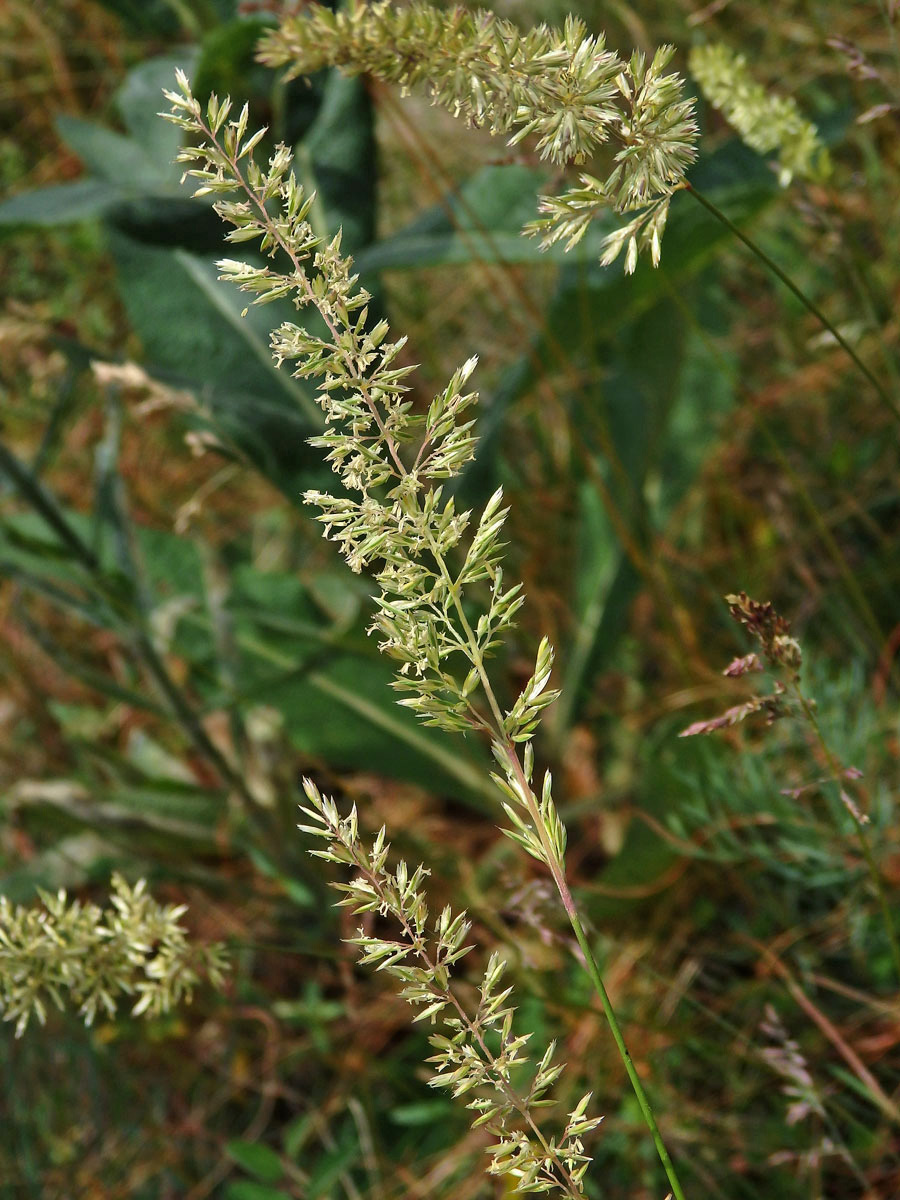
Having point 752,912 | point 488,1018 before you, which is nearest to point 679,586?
point 752,912

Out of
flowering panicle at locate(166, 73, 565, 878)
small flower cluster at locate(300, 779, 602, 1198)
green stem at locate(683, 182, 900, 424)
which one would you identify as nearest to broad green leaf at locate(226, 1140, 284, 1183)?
small flower cluster at locate(300, 779, 602, 1198)

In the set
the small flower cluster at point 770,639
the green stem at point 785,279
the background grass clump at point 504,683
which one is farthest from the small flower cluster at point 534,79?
the background grass clump at point 504,683

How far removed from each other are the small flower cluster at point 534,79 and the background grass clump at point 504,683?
36 centimetres

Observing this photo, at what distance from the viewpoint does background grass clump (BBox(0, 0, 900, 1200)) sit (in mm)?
1352

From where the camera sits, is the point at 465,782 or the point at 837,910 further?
the point at 465,782

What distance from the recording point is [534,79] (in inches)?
22.0

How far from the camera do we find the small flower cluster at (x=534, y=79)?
1.75 feet

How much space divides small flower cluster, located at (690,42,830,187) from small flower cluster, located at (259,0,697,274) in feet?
1.73

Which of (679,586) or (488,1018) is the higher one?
(488,1018)

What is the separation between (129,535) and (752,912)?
40.2 inches

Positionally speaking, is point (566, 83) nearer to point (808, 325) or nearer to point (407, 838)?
point (407, 838)

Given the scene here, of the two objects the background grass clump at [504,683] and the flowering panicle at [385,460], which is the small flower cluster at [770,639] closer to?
the flowering panicle at [385,460]

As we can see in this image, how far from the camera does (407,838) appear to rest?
167cm

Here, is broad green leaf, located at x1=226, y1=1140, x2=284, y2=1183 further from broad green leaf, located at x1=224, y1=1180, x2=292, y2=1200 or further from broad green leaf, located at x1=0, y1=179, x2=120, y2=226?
broad green leaf, located at x1=0, y1=179, x2=120, y2=226
